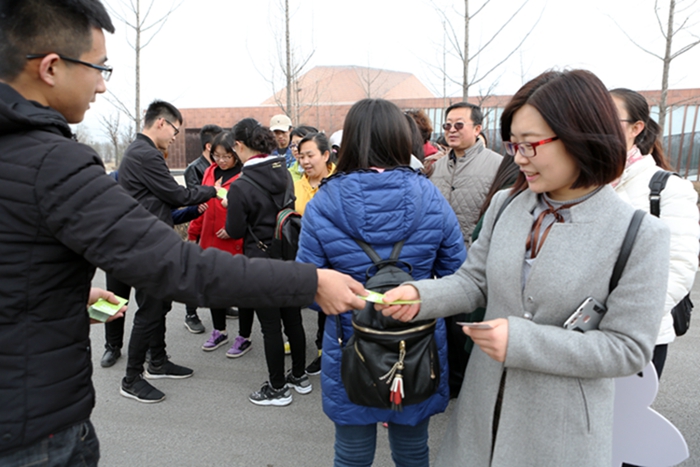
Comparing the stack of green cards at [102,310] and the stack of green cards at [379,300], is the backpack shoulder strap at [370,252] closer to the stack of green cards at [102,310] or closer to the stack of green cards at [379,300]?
the stack of green cards at [379,300]

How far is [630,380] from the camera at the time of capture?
1.90 meters

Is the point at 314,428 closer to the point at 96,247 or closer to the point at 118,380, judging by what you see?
the point at 118,380

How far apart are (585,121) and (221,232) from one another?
154 inches

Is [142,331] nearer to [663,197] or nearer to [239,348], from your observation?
[239,348]

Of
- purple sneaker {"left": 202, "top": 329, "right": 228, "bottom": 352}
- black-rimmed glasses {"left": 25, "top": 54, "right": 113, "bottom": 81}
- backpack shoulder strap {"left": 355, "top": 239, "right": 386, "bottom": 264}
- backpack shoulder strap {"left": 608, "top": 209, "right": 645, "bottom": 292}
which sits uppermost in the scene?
black-rimmed glasses {"left": 25, "top": 54, "right": 113, "bottom": 81}

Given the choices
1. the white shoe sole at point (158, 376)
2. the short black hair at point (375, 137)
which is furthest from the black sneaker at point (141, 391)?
the short black hair at point (375, 137)

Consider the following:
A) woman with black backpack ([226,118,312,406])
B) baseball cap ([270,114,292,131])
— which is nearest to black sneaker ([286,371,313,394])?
woman with black backpack ([226,118,312,406])

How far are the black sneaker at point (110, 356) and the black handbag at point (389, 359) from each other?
11.2 feet

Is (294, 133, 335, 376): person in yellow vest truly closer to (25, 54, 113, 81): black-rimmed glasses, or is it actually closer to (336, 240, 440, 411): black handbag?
(336, 240, 440, 411): black handbag

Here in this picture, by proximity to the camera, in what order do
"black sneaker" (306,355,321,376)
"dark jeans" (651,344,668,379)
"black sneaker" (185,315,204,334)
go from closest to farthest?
1. "dark jeans" (651,344,668,379)
2. "black sneaker" (306,355,321,376)
3. "black sneaker" (185,315,204,334)

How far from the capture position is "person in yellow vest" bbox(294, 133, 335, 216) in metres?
4.45

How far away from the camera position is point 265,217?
4066mm

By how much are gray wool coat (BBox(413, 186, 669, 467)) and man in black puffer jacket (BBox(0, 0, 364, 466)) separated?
30.1 inches

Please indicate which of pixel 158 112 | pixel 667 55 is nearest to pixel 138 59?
pixel 158 112
